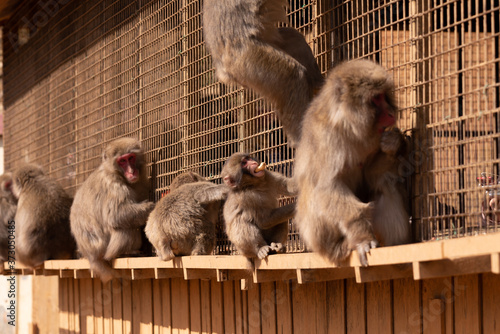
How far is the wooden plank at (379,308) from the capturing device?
4559 millimetres

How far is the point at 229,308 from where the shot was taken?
6.28m

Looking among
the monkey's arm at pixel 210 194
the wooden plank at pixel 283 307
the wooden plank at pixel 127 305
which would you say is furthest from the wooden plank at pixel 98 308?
the wooden plank at pixel 283 307

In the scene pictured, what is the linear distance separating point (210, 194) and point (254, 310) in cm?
99

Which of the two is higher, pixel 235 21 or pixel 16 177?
pixel 235 21

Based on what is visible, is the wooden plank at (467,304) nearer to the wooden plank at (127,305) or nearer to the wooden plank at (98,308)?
the wooden plank at (127,305)

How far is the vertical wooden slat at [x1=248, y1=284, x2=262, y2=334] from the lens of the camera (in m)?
5.84

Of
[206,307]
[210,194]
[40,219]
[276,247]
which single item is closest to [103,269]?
[206,307]

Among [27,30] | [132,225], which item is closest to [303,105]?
[132,225]

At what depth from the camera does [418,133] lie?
4.35 metres

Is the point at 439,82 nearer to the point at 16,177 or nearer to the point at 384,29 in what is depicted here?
the point at 384,29

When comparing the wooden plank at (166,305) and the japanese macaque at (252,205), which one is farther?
the wooden plank at (166,305)

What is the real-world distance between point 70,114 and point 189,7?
150 inches

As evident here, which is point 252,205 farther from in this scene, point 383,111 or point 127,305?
point 127,305

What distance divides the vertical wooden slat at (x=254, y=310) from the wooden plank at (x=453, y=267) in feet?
7.90
